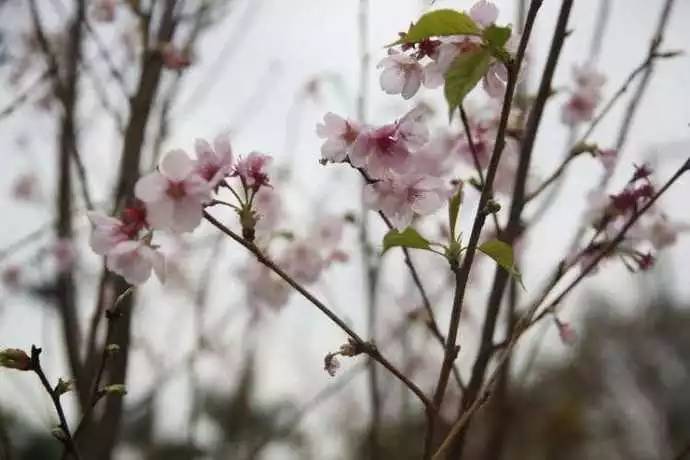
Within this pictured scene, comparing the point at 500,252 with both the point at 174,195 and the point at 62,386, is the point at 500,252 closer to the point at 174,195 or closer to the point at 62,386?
the point at 174,195

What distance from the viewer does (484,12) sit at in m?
0.94

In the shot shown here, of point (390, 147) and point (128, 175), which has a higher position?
point (128, 175)

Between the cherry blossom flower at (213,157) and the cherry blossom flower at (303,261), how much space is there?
854 mm

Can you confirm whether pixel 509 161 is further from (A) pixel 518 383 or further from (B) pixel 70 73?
(B) pixel 70 73

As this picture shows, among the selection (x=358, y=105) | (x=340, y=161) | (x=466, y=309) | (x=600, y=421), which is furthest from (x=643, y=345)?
(x=340, y=161)

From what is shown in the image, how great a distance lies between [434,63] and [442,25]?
0.16 m

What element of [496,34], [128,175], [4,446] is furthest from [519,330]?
[128,175]

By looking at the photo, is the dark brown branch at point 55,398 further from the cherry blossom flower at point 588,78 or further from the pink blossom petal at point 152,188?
the cherry blossom flower at point 588,78

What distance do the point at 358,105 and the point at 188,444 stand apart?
1.14 metres

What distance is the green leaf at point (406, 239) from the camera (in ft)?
2.75

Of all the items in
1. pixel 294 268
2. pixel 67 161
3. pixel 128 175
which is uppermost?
pixel 67 161

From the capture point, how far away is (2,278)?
129 inches

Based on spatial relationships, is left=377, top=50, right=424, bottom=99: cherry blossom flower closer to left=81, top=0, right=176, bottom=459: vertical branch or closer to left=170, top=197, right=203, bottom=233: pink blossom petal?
left=170, top=197, right=203, bottom=233: pink blossom petal

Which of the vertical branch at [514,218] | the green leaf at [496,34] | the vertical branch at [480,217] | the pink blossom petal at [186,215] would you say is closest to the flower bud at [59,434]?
the pink blossom petal at [186,215]
